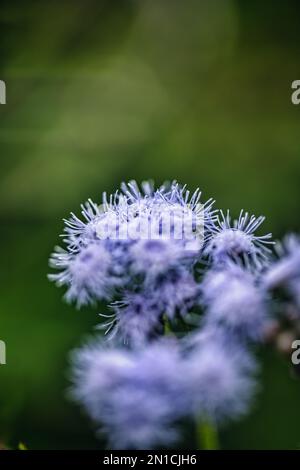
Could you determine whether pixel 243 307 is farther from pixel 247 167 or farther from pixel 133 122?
pixel 133 122

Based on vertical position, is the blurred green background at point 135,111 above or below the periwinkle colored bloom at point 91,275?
above

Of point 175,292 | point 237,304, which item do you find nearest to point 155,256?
point 175,292

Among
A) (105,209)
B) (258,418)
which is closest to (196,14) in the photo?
(258,418)

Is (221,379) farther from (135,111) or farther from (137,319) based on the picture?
(135,111)

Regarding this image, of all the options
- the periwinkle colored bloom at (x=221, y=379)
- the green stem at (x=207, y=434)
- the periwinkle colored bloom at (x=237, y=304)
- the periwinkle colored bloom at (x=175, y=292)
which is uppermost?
the periwinkle colored bloom at (x=175, y=292)

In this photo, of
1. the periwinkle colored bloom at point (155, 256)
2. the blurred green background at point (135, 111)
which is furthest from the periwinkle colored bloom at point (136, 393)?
the blurred green background at point (135, 111)

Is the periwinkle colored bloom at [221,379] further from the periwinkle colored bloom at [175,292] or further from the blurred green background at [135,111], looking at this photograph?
the blurred green background at [135,111]
